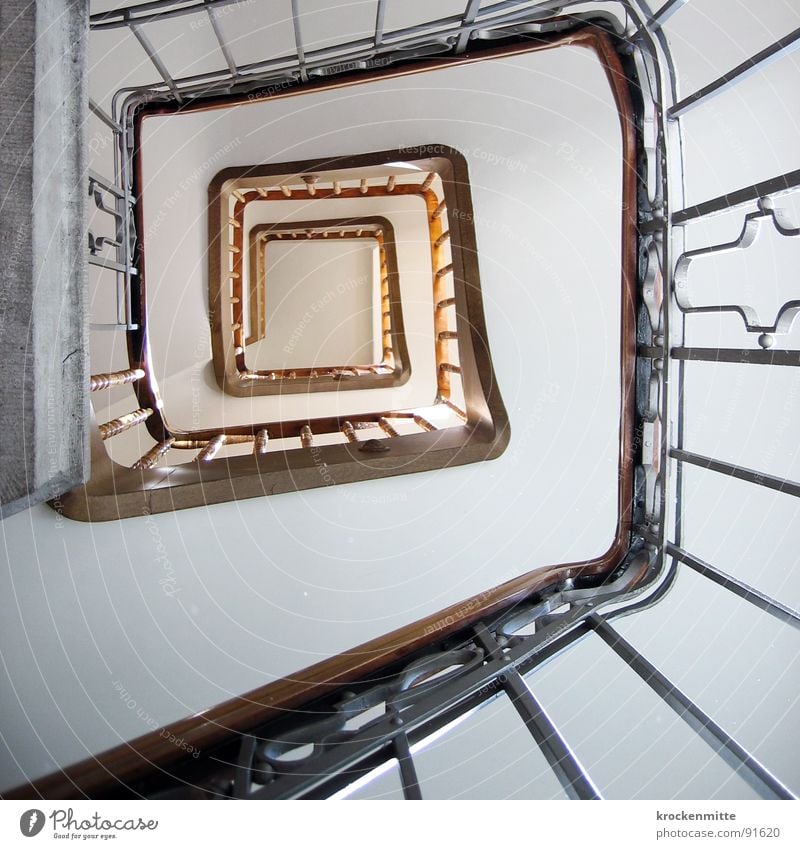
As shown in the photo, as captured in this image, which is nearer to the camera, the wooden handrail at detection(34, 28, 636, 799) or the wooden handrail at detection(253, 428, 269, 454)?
the wooden handrail at detection(34, 28, 636, 799)

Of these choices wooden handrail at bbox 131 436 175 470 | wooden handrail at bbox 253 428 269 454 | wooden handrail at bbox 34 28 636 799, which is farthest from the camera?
wooden handrail at bbox 253 428 269 454

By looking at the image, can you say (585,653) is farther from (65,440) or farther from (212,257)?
(212,257)

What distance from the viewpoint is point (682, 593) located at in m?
1.28

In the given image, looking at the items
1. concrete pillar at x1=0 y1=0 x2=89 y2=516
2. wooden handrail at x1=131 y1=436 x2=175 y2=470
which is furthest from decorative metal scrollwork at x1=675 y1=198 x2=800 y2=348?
wooden handrail at x1=131 y1=436 x2=175 y2=470

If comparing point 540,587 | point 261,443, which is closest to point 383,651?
point 540,587

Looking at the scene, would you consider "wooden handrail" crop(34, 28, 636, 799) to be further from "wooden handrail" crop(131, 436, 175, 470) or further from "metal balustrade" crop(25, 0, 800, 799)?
"wooden handrail" crop(131, 436, 175, 470)

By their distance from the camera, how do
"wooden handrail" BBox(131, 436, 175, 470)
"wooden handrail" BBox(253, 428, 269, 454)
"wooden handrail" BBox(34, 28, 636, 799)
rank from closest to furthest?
1. "wooden handrail" BBox(34, 28, 636, 799)
2. "wooden handrail" BBox(131, 436, 175, 470)
3. "wooden handrail" BBox(253, 428, 269, 454)

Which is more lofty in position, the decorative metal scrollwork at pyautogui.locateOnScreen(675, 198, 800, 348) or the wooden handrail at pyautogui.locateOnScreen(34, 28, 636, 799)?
the decorative metal scrollwork at pyautogui.locateOnScreen(675, 198, 800, 348)

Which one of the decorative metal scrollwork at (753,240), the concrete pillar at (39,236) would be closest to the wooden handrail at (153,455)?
the concrete pillar at (39,236)

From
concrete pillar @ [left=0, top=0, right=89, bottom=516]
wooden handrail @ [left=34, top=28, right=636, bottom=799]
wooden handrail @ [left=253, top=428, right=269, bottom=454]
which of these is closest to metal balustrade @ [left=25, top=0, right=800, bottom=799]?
wooden handrail @ [left=34, top=28, right=636, bottom=799]

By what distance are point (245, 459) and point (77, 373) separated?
0.39 metres

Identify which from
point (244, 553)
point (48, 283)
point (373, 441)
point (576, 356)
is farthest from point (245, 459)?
point (576, 356)

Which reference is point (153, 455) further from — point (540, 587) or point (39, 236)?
point (540, 587)

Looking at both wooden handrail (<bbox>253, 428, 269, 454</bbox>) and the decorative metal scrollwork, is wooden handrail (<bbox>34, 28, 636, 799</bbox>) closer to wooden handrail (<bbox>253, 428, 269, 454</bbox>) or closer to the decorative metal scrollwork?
the decorative metal scrollwork
